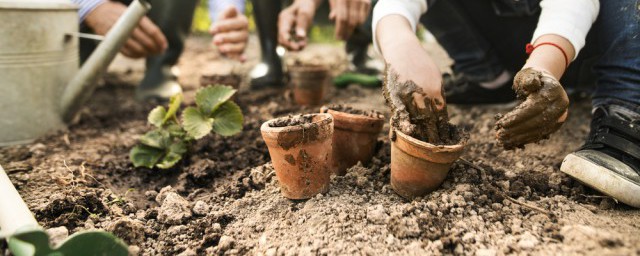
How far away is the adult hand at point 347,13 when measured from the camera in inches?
90.0

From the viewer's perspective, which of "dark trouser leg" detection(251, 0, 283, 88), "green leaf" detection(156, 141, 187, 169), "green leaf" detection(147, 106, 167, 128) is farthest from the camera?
"dark trouser leg" detection(251, 0, 283, 88)

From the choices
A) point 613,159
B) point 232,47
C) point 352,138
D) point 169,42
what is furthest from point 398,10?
point 169,42

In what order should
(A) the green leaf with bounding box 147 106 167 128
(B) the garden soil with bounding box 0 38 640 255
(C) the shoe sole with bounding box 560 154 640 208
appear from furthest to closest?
(A) the green leaf with bounding box 147 106 167 128, (C) the shoe sole with bounding box 560 154 640 208, (B) the garden soil with bounding box 0 38 640 255

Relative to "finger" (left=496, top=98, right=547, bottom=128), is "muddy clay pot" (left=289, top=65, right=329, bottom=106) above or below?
below

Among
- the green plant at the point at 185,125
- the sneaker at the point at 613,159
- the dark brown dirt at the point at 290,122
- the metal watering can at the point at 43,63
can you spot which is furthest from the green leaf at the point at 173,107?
the sneaker at the point at 613,159

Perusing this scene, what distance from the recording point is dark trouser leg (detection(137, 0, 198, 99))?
289 cm

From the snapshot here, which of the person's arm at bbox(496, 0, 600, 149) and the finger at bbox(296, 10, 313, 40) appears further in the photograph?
the finger at bbox(296, 10, 313, 40)

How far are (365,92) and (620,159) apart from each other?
5.69 feet

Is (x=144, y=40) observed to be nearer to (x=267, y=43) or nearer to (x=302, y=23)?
(x=302, y=23)

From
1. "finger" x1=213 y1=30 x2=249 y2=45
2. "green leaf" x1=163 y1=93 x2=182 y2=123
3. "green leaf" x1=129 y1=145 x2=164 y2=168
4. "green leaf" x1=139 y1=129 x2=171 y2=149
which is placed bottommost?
"green leaf" x1=129 y1=145 x2=164 y2=168

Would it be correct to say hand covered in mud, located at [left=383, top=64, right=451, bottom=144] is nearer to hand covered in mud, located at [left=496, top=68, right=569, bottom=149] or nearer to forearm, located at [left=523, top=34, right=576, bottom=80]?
hand covered in mud, located at [left=496, top=68, right=569, bottom=149]

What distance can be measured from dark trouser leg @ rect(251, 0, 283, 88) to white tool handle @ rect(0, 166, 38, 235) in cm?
205

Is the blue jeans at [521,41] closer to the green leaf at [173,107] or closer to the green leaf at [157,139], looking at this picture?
the green leaf at [173,107]

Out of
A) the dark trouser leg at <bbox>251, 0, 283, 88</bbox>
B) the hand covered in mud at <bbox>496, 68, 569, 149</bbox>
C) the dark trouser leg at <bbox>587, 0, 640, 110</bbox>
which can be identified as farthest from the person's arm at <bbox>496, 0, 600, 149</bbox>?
the dark trouser leg at <bbox>251, 0, 283, 88</bbox>
